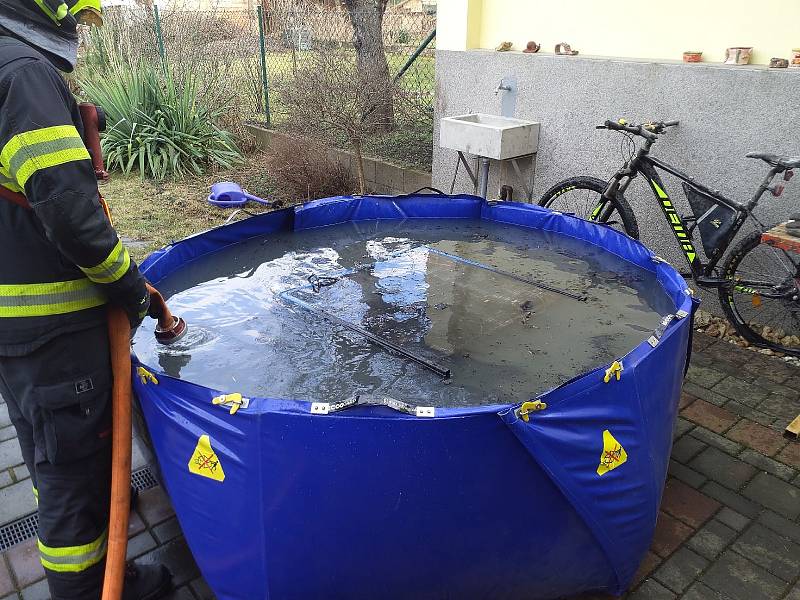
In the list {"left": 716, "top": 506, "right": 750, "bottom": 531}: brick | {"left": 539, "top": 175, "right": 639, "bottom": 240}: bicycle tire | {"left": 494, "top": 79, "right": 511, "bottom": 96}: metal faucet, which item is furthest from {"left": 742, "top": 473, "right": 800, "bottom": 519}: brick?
{"left": 494, "top": 79, "right": 511, "bottom": 96}: metal faucet

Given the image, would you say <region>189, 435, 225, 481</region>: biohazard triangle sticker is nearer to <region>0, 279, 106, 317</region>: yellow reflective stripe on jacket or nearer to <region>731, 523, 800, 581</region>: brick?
<region>0, 279, 106, 317</region>: yellow reflective stripe on jacket

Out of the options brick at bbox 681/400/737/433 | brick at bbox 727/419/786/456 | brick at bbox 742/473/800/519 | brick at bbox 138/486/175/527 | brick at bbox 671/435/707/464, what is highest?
brick at bbox 681/400/737/433

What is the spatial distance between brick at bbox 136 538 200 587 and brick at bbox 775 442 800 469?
8.45 feet

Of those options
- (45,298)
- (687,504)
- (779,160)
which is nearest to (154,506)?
(45,298)

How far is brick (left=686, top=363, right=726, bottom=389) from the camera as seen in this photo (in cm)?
341

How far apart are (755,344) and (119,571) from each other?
142 inches

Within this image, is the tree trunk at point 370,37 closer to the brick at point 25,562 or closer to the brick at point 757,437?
the brick at point 757,437

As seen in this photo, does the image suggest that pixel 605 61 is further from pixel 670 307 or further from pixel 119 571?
pixel 119 571

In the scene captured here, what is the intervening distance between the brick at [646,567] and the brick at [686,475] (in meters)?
0.51

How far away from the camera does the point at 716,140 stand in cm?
393

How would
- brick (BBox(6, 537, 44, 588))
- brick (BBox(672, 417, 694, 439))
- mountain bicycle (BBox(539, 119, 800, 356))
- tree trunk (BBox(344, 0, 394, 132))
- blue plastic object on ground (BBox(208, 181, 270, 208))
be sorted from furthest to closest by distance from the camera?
tree trunk (BBox(344, 0, 394, 132))
blue plastic object on ground (BBox(208, 181, 270, 208))
mountain bicycle (BBox(539, 119, 800, 356))
brick (BBox(672, 417, 694, 439))
brick (BBox(6, 537, 44, 588))

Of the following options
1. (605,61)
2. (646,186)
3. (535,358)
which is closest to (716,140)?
(646,186)

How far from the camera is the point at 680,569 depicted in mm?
2230

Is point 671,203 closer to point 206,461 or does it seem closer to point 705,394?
point 705,394
